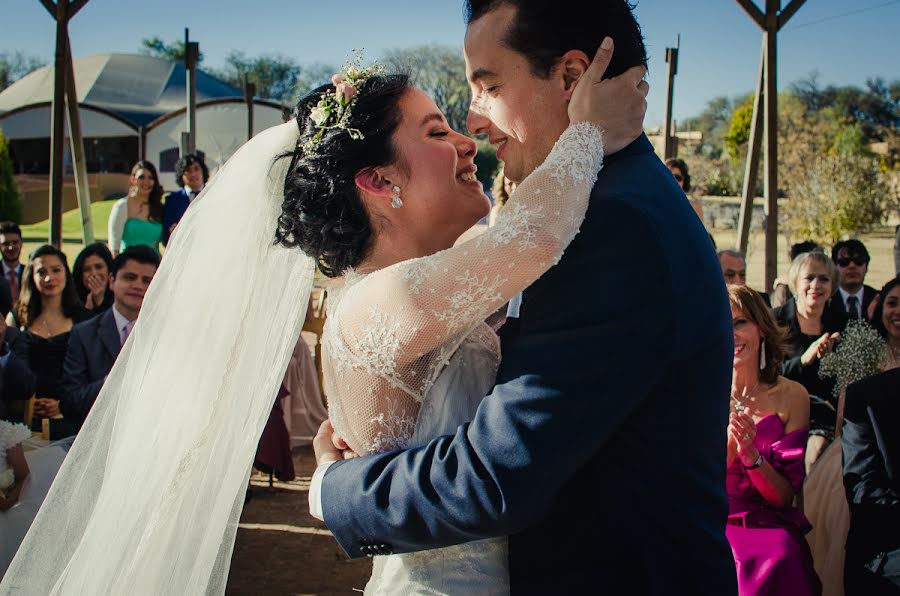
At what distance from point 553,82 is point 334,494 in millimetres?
1019

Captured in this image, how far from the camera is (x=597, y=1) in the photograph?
1.81 metres

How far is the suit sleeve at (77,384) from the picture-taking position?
16.9 ft

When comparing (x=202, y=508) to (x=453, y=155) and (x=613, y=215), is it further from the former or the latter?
(x=613, y=215)

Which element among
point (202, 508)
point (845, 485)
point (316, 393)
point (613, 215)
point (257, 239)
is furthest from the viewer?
point (316, 393)

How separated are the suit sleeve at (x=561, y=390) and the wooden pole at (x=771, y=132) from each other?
768 centimetres

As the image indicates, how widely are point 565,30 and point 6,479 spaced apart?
154 inches

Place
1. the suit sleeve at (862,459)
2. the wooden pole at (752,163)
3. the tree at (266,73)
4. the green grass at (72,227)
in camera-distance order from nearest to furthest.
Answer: the suit sleeve at (862,459) → the wooden pole at (752,163) → the green grass at (72,227) → the tree at (266,73)

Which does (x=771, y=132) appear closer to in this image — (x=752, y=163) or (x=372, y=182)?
(x=752, y=163)

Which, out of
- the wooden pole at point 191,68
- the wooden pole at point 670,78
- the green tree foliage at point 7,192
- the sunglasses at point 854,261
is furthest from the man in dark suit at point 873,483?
the green tree foliage at point 7,192

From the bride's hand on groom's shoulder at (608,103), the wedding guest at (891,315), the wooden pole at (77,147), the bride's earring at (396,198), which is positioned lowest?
the wedding guest at (891,315)

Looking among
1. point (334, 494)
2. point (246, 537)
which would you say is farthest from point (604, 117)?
point (246, 537)

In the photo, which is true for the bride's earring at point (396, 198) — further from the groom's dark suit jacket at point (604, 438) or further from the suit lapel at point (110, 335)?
→ the suit lapel at point (110, 335)

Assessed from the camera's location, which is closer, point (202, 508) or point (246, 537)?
point (202, 508)

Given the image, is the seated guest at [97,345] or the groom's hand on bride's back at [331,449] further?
the seated guest at [97,345]
